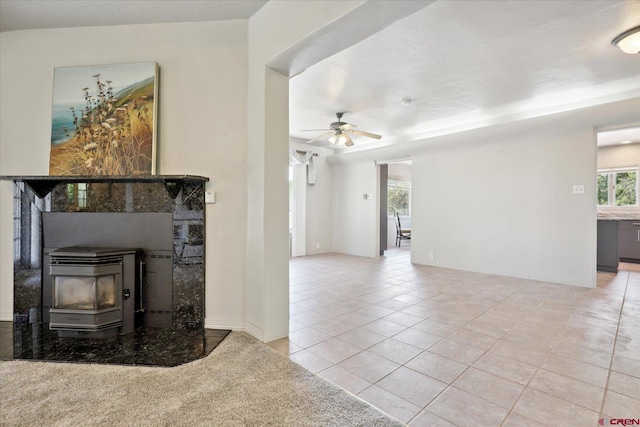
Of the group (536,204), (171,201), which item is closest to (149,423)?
(171,201)

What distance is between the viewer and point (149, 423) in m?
1.51

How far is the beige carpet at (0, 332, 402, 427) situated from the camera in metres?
1.54

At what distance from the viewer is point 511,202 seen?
4.89 m

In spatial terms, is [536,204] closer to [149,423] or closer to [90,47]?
[149,423]

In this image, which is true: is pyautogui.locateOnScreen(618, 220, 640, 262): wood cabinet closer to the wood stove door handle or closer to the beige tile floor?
the beige tile floor

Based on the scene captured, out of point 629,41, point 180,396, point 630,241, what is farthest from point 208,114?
point 630,241

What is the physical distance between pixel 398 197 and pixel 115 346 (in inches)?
327

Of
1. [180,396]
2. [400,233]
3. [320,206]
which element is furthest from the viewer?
[400,233]

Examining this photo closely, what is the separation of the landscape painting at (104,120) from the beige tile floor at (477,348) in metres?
2.16

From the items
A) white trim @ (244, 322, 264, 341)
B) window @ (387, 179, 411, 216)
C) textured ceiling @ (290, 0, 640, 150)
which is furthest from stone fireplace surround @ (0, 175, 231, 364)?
window @ (387, 179, 411, 216)

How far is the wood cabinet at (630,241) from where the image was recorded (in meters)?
6.07

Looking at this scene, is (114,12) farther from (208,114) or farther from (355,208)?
(355,208)

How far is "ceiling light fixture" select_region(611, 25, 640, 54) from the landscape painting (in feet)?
13.9

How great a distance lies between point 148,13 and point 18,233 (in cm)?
238
